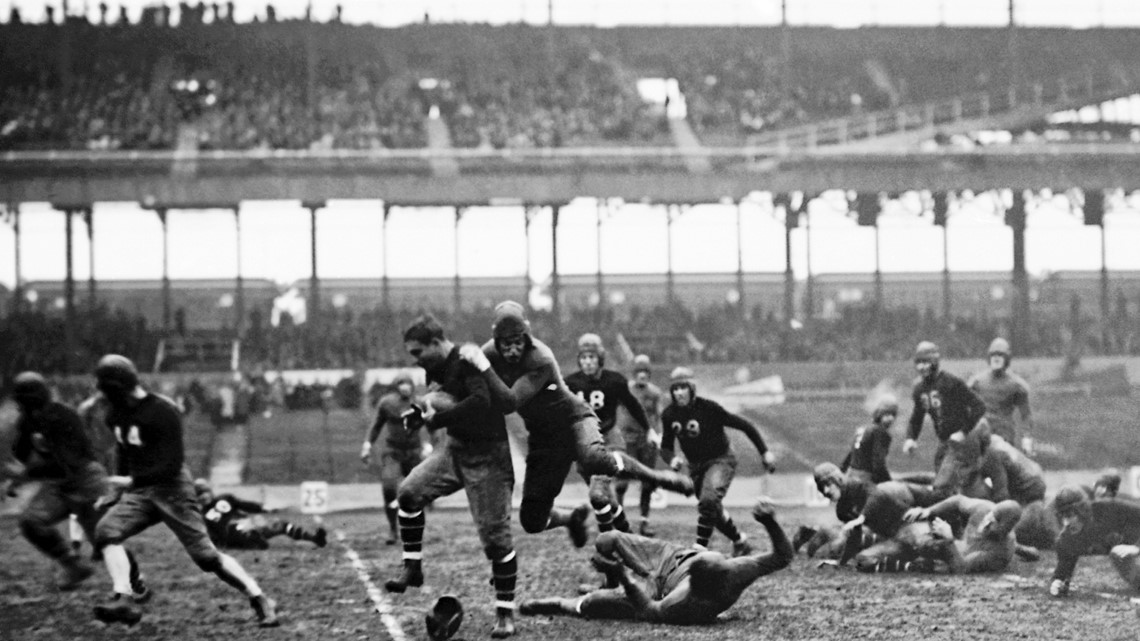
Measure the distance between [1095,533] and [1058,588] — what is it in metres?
1.38

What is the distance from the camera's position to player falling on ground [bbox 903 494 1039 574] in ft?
50.1

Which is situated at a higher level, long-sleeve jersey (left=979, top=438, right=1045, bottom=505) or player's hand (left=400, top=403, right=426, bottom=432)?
player's hand (left=400, top=403, right=426, bottom=432)

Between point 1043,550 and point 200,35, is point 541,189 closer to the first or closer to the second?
point 200,35

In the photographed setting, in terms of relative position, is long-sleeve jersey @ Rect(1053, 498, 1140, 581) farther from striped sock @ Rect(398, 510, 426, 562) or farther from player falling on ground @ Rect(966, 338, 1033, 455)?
striped sock @ Rect(398, 510, 426, 562)

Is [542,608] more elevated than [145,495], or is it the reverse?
[145,495]

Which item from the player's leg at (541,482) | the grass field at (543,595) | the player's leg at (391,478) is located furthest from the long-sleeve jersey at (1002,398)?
the player's leg at (541,482)

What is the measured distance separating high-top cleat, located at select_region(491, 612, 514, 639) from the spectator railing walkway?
26.2 m

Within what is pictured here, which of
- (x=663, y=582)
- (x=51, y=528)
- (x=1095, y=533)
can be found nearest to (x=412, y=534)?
(x=663, y=582)

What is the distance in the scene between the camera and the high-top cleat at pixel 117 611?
457 inches

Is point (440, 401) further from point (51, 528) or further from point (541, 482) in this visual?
point (51, 528)

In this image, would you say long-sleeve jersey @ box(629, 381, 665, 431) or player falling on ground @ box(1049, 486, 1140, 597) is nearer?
player falling on ground @ box(1049, 486, 1140, 597)

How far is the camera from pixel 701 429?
54.1 feet

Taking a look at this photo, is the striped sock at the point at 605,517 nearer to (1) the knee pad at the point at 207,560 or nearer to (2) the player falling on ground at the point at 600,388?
(2) the player falling on ground at the point at 600,388

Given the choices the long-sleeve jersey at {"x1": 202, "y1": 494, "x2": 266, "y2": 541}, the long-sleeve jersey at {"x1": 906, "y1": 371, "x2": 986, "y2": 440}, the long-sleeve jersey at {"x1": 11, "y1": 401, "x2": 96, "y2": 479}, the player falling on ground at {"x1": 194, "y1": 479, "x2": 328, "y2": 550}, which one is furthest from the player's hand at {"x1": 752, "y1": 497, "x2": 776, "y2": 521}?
the long-sleeve jersey at {"x1": 202, "y1": 494, "x2": 266, "y2": 541}
